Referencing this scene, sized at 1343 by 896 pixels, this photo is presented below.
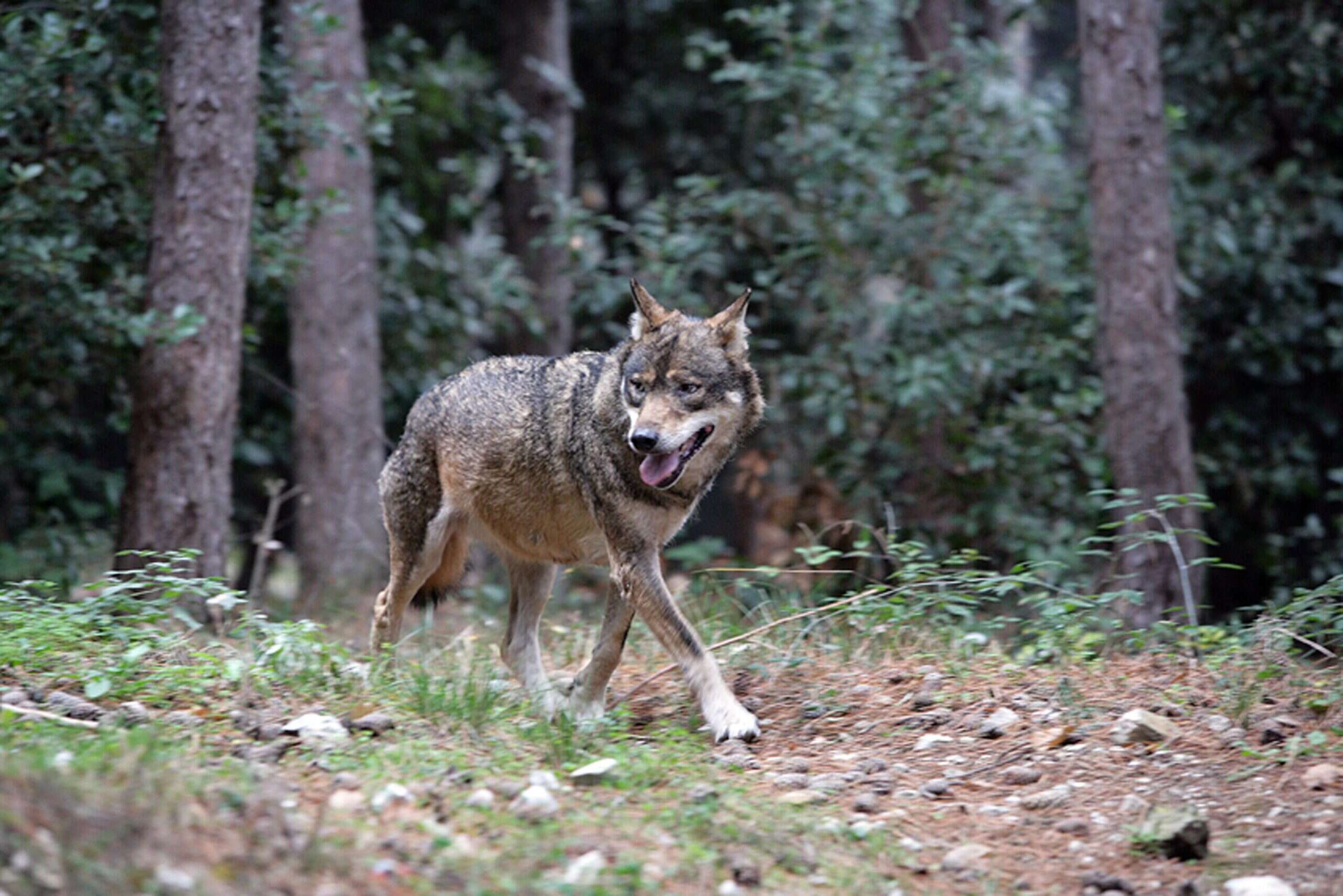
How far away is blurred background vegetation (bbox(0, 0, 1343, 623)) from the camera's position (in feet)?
34.1

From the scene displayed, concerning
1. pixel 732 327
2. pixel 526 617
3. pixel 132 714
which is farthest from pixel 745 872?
pixel 526 617

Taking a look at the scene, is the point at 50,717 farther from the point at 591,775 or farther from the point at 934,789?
the point at 934,789

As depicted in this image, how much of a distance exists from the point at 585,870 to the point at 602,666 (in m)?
2.30

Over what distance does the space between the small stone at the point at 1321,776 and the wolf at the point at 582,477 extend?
1.94m

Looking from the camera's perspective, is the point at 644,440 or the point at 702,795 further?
the point at 644,440

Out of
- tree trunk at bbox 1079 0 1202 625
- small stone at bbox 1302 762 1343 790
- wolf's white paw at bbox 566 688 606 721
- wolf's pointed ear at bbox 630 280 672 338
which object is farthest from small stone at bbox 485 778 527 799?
tree trunk at bbox 1079 0 1202 625

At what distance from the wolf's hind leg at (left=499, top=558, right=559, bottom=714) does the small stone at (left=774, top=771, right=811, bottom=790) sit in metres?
2.05

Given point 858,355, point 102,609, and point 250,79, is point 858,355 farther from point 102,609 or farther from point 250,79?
point 102,609

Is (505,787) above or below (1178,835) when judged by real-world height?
above

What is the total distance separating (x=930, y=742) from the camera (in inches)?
211

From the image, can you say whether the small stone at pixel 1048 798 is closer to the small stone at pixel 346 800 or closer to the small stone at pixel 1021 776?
the small stone at pixel 1021 776

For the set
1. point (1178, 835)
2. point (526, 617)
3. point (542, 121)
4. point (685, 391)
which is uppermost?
point (542, 121)

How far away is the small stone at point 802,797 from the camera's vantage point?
4.57 m

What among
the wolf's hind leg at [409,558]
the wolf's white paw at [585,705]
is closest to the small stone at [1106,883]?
the wolf's white paw at [585,705]
